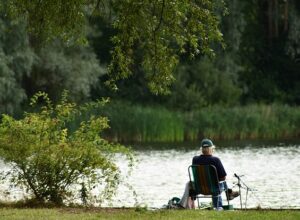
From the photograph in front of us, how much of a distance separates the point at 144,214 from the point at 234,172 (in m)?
15.2

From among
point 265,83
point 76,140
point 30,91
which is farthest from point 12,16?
point 265,83

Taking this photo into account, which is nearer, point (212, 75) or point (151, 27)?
point (151, 27)

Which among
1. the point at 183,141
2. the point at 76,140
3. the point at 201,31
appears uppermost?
the point at 201,31

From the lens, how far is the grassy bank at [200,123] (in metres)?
41.7

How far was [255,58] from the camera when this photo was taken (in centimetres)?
5822

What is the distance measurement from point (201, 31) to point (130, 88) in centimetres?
3738

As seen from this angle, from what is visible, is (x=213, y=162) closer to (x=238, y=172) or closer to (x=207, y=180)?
(x=207, y=180)

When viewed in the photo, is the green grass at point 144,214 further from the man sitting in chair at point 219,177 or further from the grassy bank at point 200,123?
the grassy bank at point 200,123

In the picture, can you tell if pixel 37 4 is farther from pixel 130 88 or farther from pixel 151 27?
pixel 130 88

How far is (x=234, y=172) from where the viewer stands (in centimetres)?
2861

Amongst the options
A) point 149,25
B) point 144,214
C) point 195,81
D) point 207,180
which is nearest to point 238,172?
point 207,180

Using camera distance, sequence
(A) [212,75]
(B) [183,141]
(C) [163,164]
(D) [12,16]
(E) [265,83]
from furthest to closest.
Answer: (E) [265,83], (A) [212,75], (B) [183,141], (C) [163,164], (D) [12,16]

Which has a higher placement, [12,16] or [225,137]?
[12,16]

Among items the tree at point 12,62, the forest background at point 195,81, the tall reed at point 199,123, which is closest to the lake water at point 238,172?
the tall reed at point 199,123
